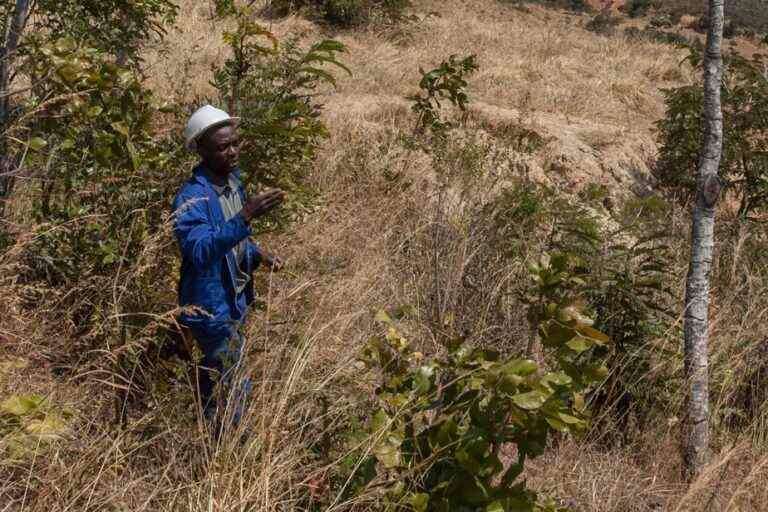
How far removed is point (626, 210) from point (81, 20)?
12.0 feet

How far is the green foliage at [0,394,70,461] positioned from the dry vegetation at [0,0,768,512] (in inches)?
1.6

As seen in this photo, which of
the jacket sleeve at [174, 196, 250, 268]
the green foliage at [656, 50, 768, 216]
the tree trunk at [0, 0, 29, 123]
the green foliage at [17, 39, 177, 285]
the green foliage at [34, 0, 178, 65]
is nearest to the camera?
the jacket sleeve at [174, 196, 250, 268]

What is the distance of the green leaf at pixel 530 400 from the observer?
1.82 meters

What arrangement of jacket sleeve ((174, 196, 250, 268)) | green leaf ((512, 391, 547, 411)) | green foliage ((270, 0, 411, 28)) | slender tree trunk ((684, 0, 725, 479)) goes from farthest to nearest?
green foliage ((270, 0, 411, 28)) < slender tree trunk ((684, 0, 725, 479)) < jacket sleeve ((174, 196, 250, 268)) < green leaf ((512, 391, 547, 411))

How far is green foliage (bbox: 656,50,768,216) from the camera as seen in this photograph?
6754 mm

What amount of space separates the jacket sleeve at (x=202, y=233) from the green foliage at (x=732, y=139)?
5.40 meters

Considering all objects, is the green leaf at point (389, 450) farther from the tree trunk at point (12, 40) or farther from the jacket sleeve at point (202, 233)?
the tree trunk at point (12, 40)

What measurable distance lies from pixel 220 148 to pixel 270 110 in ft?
1.99

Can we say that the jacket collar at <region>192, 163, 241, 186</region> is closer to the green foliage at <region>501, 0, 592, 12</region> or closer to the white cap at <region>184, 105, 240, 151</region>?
the white cap at <region>184, 105, 240, 151</region>

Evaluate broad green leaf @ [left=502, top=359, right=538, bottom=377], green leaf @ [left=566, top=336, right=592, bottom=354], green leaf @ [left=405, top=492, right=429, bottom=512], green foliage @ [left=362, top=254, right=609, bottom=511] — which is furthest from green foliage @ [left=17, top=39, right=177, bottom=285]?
green leaf @ [left=566, top=336, right=592, bottom=354]

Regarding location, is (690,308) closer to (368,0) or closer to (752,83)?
(752,83)

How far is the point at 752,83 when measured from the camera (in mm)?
7129

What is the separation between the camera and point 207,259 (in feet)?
7.95

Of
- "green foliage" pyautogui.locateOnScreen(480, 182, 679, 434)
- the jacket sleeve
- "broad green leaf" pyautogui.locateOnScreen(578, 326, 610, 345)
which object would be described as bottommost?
"green foliage" pyautogui.locateOnScreen(480, 182, 679, 434)
